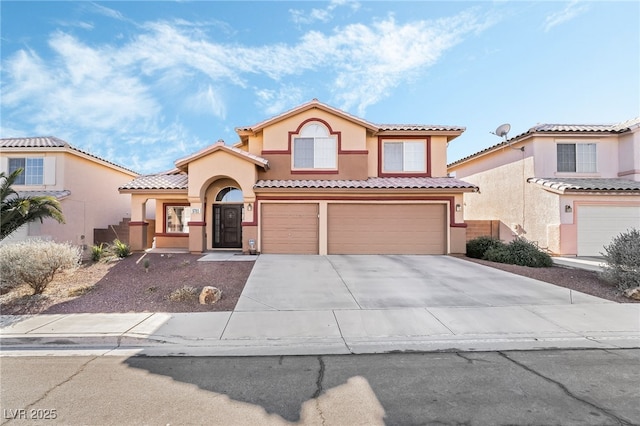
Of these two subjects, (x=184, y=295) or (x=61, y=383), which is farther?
(x=184, y=295)

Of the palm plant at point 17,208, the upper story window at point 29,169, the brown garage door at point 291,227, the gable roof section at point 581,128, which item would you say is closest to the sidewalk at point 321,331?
the palm plant at point 17,208

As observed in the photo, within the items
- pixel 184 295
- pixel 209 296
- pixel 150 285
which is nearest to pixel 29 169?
pixel 150 285

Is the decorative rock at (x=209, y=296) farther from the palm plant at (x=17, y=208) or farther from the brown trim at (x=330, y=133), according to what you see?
the brown trim at (x=330, y=133)

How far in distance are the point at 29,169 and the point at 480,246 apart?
77.1ft

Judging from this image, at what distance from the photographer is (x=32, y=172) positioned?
693 inches

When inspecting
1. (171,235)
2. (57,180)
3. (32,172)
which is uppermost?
(32,172)

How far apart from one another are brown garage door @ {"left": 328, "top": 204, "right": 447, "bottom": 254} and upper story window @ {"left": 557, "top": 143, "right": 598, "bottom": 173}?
8.35m

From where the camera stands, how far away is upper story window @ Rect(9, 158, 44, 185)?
17562mm

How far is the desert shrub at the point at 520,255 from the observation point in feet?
40.2

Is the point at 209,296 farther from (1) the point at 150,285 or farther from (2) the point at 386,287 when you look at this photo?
(2) the point at 386,287

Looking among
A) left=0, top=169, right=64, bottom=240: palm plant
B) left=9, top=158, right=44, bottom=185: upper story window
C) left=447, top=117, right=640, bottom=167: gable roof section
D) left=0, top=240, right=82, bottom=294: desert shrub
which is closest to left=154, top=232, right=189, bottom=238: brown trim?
left=0, top=169, right=64, bottom=240: palm plant

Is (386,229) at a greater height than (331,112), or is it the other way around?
(331,112)

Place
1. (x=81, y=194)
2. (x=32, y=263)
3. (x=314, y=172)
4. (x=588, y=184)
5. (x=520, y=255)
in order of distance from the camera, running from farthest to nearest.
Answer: (x=81, y=194) → (x=588, y=184) → (x=314, y=172) → (x=520, y=255) → (x=32, y=263)

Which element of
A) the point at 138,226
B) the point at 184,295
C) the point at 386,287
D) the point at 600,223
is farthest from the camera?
the point at 600,223
